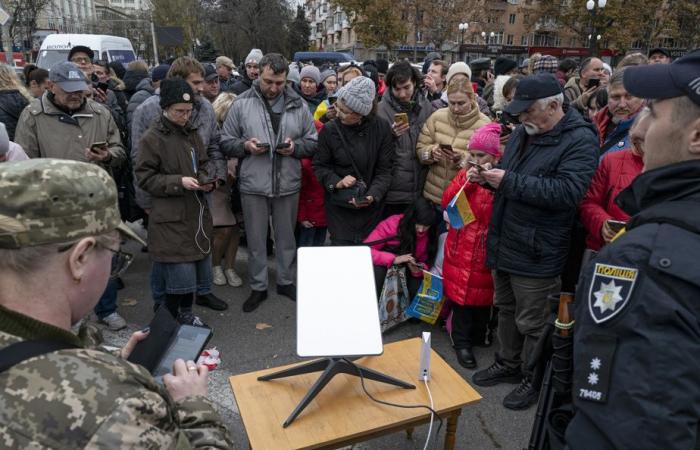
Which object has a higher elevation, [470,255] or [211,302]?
[470,255]

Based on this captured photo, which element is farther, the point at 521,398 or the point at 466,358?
the point at 466,358

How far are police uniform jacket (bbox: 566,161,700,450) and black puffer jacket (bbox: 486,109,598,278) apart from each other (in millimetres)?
1504

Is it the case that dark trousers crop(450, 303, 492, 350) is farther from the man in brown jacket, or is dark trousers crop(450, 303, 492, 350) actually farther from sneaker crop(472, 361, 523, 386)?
the man in brown jacket

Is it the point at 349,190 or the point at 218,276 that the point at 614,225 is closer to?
the point at 349,190

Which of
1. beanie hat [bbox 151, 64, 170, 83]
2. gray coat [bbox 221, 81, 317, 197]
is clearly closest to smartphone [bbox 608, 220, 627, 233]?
gray coat [bbox 221, 81, 317, 197]

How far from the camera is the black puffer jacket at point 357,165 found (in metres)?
4.16

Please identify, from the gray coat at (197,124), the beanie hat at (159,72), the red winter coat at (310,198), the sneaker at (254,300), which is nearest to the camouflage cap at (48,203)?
the gray coat at (197,124)

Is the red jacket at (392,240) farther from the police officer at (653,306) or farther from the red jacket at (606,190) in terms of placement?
the police officer at (653,306)

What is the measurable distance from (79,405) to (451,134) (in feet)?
12.0

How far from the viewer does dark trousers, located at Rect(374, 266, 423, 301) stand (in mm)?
4027

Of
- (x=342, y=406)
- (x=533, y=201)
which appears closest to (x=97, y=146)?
(x=342, y=406)

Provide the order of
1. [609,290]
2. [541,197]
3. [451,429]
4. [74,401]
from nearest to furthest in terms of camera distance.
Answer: [74,401] → [609,290] → [451,429] → [541,197]

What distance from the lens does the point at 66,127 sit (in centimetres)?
394

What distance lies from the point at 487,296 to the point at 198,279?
2.53 m
